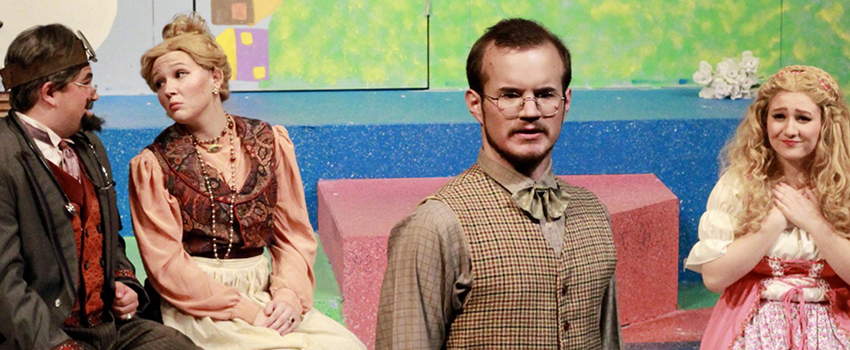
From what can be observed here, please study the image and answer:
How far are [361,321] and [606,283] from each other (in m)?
1.80

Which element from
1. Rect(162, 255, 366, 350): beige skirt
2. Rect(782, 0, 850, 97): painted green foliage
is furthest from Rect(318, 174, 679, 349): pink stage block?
Rect(782, 0, 850, 97): painted green foliage

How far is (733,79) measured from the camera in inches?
202

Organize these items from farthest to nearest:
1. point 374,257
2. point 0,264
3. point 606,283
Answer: point 374,257, point 0,264, point 606,283

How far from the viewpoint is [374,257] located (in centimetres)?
363

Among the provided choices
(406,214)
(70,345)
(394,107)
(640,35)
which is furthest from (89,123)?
(640,35)

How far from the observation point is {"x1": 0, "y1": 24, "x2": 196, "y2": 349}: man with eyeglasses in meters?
2.55

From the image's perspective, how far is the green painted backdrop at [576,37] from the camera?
5.28 m

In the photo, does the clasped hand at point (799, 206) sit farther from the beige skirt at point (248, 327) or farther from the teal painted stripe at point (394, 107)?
the teal painted stripe at point (394, 107)

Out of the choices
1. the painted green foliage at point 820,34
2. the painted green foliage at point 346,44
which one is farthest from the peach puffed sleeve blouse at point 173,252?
the painted green foliage at point 820,34

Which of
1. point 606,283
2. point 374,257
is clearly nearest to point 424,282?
point 606,283

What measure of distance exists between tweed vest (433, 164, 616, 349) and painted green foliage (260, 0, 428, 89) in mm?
3458

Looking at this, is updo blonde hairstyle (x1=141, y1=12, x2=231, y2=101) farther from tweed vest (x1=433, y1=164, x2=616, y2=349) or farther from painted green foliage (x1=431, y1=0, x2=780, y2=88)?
painted green foliage (x1=431, y1=0, x2=780, y2=88)

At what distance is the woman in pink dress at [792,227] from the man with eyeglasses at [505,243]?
108 centimetres

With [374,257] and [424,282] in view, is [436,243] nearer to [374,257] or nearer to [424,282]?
[424,282]
